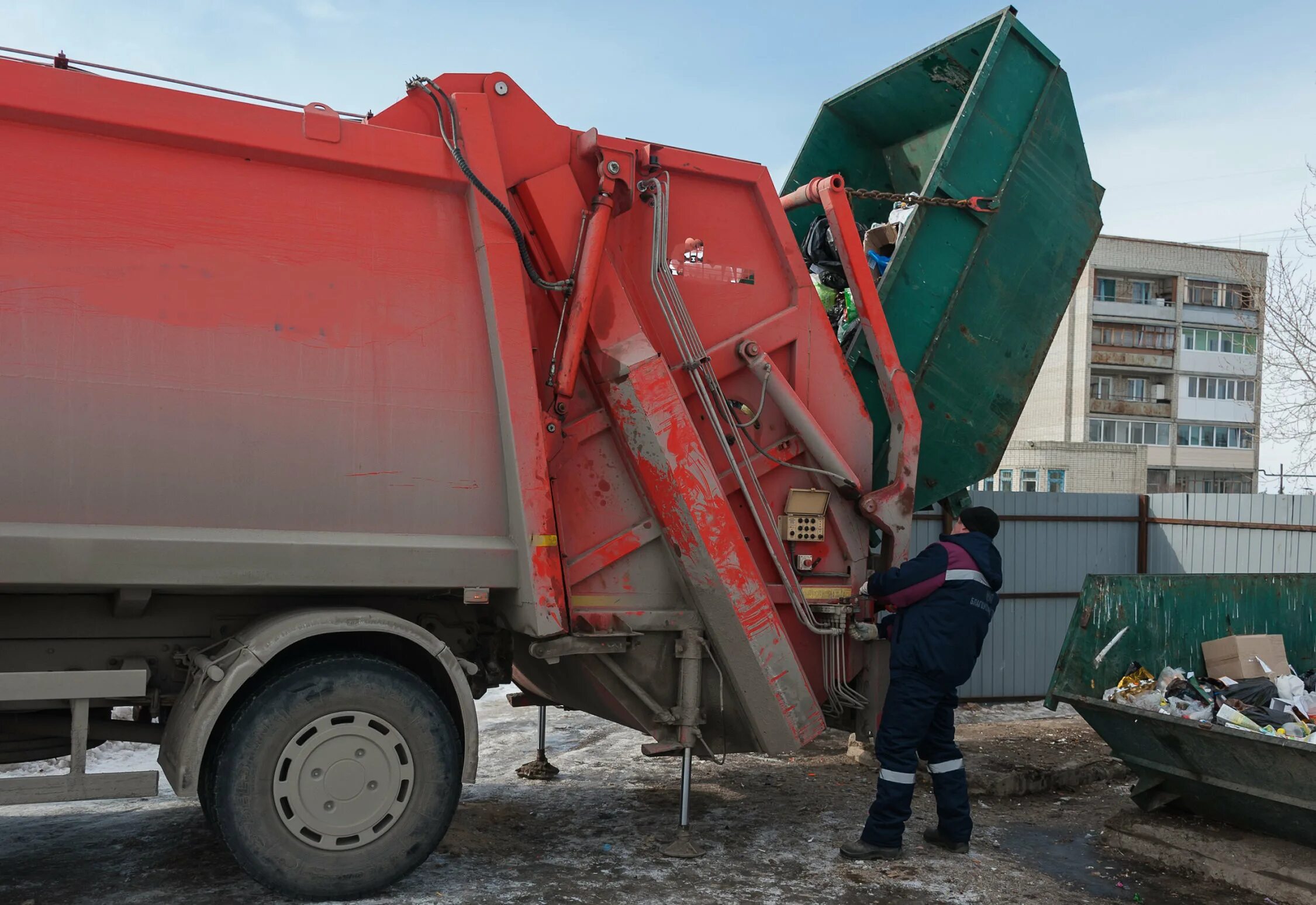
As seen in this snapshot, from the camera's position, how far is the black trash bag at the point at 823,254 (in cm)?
487

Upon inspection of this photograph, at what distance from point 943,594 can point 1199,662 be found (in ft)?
5.89

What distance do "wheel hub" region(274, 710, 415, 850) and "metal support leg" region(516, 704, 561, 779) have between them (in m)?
1.83

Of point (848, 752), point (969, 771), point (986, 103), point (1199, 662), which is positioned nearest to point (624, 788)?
point (848, 752)

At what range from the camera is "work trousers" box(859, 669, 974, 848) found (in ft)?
13.6

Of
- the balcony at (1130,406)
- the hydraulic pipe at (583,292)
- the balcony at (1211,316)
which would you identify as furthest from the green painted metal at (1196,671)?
the balcony at (1211,316)

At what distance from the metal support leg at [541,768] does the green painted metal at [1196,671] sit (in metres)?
2.43

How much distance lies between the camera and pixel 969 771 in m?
5.81

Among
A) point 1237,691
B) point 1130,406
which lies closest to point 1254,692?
point 1237,691

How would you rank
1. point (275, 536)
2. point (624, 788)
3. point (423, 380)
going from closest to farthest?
1. point (275, 536)
2. point (423, 380)
3. point (624, 788)

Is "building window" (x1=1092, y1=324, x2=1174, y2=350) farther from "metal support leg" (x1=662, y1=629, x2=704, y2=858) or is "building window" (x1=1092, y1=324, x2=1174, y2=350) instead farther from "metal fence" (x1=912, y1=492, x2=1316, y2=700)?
"metal support leg" (x1=662, y1=629, x2=704, y2=858)

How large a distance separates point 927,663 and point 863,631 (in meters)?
0.29

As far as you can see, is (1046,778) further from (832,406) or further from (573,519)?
(573,519)

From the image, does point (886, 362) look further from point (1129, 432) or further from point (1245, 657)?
point (1129, 432)

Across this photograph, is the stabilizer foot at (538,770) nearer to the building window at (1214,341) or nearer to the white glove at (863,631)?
the white glove at (863,631)
